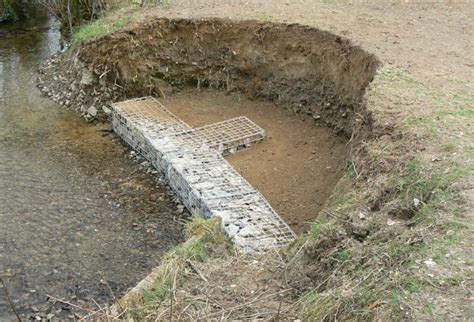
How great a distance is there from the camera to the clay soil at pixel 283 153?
25.9ft

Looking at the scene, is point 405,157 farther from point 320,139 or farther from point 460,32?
point 460,32

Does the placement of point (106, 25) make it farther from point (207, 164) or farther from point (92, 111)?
point (207, 164)

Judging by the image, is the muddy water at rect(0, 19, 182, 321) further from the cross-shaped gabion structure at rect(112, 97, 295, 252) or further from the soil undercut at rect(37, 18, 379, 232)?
the soil undercut at rect(37, 18, 379, 232)

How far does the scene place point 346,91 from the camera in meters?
9.23

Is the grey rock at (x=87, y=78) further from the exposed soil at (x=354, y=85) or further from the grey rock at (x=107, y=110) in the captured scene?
the grey rock at (x=107, y=110)

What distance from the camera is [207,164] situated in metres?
8.30

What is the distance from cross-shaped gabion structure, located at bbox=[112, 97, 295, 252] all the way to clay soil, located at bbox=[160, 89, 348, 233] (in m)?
0.35

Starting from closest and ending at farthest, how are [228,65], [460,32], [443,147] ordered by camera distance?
1. [443,147]
2. [460,32]
3. [228,65]

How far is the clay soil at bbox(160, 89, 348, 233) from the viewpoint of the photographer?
7895mm

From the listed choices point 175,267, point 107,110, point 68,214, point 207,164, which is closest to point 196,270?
point 175,267

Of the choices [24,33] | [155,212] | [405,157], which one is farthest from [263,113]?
[24,33]

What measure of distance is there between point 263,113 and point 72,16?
16.3 feet

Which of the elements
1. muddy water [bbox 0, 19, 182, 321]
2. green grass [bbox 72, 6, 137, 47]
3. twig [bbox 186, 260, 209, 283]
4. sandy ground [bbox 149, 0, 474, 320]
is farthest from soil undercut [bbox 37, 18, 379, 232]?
twig [bbox 186, 260, 209, 283]

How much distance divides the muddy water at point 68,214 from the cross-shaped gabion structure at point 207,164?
0.35 metres
